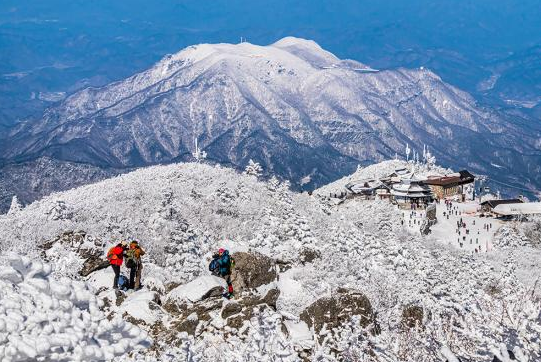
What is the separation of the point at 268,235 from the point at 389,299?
499 inches

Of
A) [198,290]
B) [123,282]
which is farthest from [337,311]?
[123,282]

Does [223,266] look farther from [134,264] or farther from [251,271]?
[134,264]

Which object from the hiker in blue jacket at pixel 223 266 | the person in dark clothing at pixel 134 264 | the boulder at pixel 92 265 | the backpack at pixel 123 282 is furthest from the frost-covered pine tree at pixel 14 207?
the hiker in blue jacket at pixel 223 266

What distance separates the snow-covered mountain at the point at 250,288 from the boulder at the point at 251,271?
5 cm

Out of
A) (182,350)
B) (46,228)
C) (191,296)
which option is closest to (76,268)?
(191,296)

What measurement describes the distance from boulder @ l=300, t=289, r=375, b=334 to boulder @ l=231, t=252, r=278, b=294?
4772 millimetres

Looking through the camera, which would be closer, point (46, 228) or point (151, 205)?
point (46, 228)

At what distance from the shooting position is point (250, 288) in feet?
80.5

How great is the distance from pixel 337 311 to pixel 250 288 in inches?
210

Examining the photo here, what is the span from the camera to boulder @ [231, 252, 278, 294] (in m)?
25.2

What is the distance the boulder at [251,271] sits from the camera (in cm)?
2516

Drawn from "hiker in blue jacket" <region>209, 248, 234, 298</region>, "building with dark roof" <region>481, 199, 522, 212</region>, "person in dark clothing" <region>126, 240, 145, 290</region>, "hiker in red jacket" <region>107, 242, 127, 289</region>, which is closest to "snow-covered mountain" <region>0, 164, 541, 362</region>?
"person in dark clothing" <region>126, 240, 145, 290</region>

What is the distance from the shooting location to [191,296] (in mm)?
21578

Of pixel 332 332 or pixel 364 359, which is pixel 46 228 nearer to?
pixel 332 332
